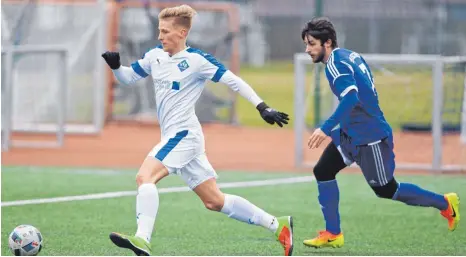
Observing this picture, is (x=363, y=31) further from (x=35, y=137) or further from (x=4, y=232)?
(x=4, y=232)

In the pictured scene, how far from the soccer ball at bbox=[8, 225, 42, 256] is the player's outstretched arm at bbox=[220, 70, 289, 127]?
5.93 feet

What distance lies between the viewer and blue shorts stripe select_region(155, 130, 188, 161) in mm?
8484

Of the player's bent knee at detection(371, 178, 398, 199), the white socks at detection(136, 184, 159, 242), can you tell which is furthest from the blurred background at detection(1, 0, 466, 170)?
the white socks at detection(136, 184, 159, 242)

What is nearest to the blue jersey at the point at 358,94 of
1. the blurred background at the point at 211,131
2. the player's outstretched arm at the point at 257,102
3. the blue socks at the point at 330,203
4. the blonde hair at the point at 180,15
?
the blue socks at the point at 330,203

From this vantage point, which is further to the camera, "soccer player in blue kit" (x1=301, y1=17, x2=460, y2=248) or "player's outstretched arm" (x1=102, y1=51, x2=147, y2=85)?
"player's outstretched arm" (x1=102, y1=51, x2=147, y2=85)

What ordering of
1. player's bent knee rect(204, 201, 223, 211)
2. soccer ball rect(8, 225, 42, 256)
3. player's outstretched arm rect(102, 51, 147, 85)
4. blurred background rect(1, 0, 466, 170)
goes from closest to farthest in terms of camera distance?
soccer ball rect(8, 225, 42, 256) → player's bent knee rect(204, 201, 223, 211) → player's outstretched arm rect(102, 51, 147, 85) → blurred background rect(1, 0, 466, 170)

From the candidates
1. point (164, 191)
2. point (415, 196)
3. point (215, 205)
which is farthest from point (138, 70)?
point (164, 191)

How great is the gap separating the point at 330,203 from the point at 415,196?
2.26 feet

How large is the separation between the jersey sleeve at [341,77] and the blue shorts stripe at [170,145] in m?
1.23

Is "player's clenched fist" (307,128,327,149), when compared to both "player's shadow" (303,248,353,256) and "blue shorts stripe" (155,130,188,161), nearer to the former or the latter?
"blue shorts stripe" (155,130,188,161)

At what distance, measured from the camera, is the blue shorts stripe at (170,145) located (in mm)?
8484

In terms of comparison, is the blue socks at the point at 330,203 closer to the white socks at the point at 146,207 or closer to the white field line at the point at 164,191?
the white socks at the point at 146,207

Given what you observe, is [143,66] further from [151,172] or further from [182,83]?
[151,172]

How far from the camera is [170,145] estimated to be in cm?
852
